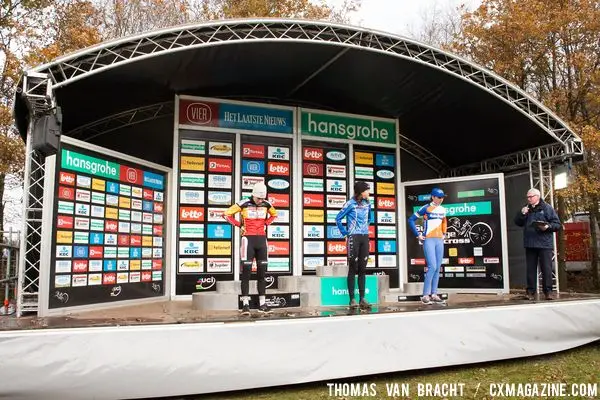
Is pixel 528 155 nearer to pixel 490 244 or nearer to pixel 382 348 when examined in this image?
pixel 490 244

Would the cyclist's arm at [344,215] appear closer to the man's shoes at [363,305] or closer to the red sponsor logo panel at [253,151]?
the man's shoes at [363,305]

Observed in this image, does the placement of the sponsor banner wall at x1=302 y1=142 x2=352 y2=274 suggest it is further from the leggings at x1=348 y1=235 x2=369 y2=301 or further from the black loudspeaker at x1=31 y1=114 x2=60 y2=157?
the black loudspeaker at x1=31 y1=114 x2=60 y2=157

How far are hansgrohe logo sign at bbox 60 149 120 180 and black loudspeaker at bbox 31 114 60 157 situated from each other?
655 mm

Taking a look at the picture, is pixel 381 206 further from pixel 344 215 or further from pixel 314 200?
pixel 344 215

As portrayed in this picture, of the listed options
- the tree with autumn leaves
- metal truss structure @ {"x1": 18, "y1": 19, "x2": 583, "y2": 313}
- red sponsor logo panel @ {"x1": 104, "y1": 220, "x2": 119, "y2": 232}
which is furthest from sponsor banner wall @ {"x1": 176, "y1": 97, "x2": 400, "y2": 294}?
the tree with autumn leaves

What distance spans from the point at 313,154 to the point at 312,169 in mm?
259

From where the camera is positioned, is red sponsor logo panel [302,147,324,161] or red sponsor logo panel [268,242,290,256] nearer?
red sponsor logo panel [268,242,290,256]

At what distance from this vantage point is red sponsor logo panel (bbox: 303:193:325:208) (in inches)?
331

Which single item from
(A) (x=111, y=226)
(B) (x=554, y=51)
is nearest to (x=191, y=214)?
(A) (x=111, y=226)

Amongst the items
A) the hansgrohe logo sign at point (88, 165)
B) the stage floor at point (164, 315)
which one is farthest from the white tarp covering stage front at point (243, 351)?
the hansgrohe logo sign at point (88, 165)

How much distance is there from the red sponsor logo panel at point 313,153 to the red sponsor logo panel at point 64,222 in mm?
3909

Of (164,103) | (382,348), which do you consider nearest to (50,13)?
(164,103)

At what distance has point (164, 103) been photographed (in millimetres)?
8930

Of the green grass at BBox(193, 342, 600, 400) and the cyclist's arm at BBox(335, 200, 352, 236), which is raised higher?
the cyclist's arm at BBox(335, 200, 352, 236)
